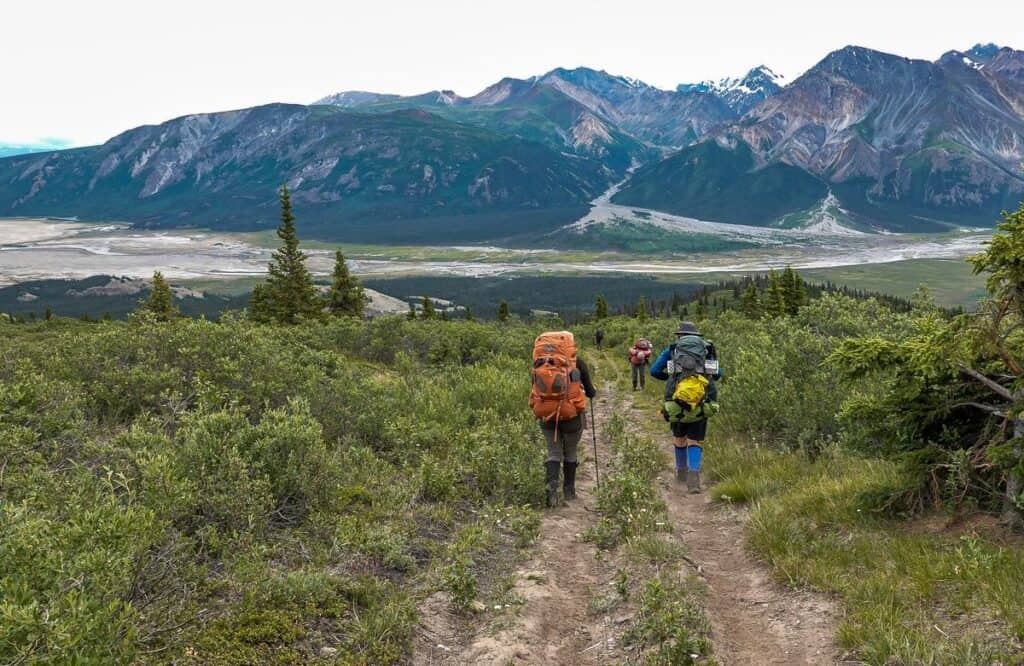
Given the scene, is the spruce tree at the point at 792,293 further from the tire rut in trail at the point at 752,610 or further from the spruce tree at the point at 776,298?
the tire rut in trail at the point at 752,610

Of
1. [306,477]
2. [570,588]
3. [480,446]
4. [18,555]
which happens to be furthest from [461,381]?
[18,555]

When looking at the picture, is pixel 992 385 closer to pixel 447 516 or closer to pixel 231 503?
pixel 447 516

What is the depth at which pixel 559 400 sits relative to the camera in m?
8.59

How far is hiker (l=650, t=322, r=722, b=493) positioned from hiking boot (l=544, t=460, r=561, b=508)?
73.8 inches

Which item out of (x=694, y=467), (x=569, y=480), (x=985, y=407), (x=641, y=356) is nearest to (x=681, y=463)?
(x=694, y=467)

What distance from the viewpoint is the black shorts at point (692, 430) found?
922 centimetres

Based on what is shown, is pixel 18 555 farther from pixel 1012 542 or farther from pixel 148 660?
pixel 1012 542

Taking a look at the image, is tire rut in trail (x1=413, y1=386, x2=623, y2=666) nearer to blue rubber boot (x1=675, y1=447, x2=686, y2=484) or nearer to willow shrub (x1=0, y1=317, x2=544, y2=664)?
willow shrub (x1=0, y1=317, x2=544, y2=664)

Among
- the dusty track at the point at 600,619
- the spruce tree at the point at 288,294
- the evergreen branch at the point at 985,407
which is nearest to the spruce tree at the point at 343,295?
the spruce tree at the point at 288,294

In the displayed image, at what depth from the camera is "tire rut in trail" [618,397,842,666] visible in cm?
477

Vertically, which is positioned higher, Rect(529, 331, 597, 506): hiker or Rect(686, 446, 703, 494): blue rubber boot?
Rect(529, 331, 597, 506): hiker

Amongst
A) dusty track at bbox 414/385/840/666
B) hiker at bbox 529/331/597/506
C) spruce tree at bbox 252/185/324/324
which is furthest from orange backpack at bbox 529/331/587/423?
spruce tree at bbox 252/185/324/324

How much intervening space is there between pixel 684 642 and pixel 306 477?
4358mm

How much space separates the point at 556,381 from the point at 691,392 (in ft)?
6.58
